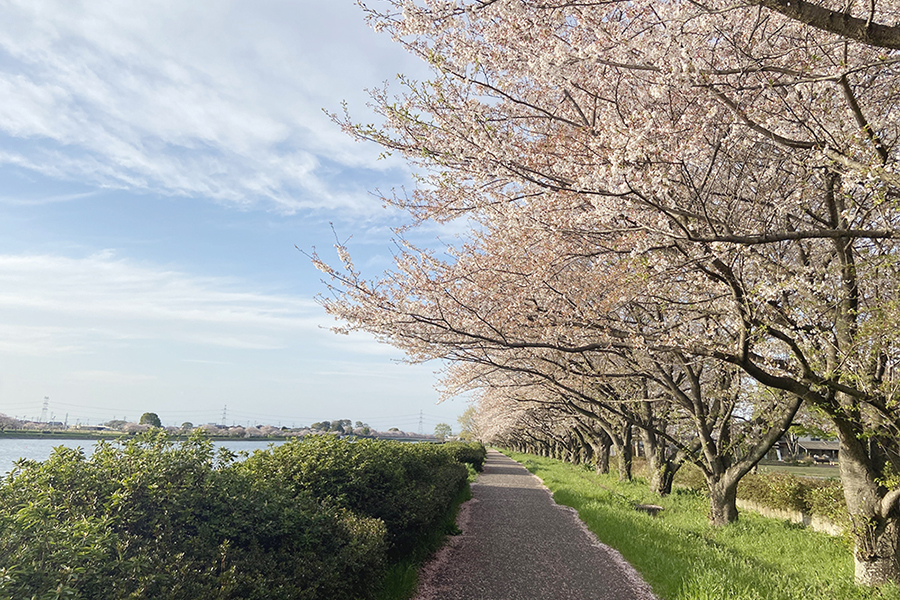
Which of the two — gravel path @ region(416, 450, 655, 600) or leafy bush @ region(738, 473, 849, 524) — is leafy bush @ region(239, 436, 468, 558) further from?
leafy bush @ region(738, 473, 849, 524)

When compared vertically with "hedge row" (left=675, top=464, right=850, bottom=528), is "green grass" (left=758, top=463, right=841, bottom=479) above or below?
below

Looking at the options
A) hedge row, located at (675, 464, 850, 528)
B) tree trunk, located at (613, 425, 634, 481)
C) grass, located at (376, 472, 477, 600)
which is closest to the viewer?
grass, located at (376, 472, 477, 600)

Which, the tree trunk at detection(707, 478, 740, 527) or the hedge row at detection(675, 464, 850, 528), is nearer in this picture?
the hedge row at detection(675, 464, 850, 528)

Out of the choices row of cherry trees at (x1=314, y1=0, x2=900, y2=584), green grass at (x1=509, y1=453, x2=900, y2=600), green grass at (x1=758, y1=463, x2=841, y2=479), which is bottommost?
green grass at (x1=758, y1=463, x2=841, y2=479)

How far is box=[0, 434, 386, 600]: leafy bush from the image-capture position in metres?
2.67

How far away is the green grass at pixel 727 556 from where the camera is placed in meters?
6.05

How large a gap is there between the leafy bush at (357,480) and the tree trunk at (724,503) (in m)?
6.31

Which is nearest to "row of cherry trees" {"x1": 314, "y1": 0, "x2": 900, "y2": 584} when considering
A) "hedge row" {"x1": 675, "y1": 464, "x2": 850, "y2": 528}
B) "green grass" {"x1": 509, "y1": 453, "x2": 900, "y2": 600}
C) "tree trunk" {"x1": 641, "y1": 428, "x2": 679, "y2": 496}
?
"green grass" {"x1": 509, "y1": 453, "x2": 900, "y2": 600}

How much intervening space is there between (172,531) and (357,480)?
11.1 ft

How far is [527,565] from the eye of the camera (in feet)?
25.7

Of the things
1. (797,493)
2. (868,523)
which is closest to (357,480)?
(868,523)

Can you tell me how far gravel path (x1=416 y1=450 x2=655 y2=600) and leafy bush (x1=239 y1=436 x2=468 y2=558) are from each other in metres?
0.73

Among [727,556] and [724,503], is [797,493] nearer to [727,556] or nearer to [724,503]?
[724,503]

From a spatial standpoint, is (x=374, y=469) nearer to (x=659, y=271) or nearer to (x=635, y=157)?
(x=659, y=271)
